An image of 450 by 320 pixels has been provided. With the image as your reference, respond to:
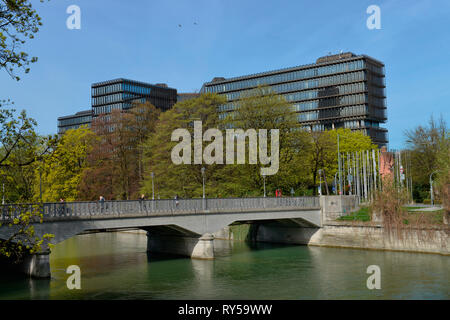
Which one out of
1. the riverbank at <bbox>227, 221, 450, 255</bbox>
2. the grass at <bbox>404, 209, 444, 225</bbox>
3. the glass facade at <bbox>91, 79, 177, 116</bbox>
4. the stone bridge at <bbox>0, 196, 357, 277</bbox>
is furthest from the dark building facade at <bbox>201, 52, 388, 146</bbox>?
the grass at <bbox>404, 209, 444, 225</bbox>

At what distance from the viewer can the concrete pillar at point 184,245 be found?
122ft

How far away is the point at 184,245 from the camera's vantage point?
38531 mm

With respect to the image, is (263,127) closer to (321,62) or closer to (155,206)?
(155,206)

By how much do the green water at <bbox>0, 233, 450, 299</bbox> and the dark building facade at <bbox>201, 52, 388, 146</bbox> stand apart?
78.9 metres

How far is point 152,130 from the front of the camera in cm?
6388

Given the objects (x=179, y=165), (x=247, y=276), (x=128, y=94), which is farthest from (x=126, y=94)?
(x=247, y=276)

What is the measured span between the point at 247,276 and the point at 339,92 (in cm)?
9463

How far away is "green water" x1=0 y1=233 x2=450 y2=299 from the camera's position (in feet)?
82.3

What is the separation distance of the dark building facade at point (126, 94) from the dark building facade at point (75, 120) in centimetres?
2097

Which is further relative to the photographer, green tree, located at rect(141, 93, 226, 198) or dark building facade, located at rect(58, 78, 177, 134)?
dark building facade, located at rect(58, 78, 177, 134)

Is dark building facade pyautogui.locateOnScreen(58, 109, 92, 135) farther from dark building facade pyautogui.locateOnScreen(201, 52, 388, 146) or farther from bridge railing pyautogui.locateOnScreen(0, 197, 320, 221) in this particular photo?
bridge railing pyautogui.locateOnScreen(0, 197, 320, 221)

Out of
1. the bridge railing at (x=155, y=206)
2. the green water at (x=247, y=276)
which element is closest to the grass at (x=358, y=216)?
the bridge railing at (x=155, y=206)
